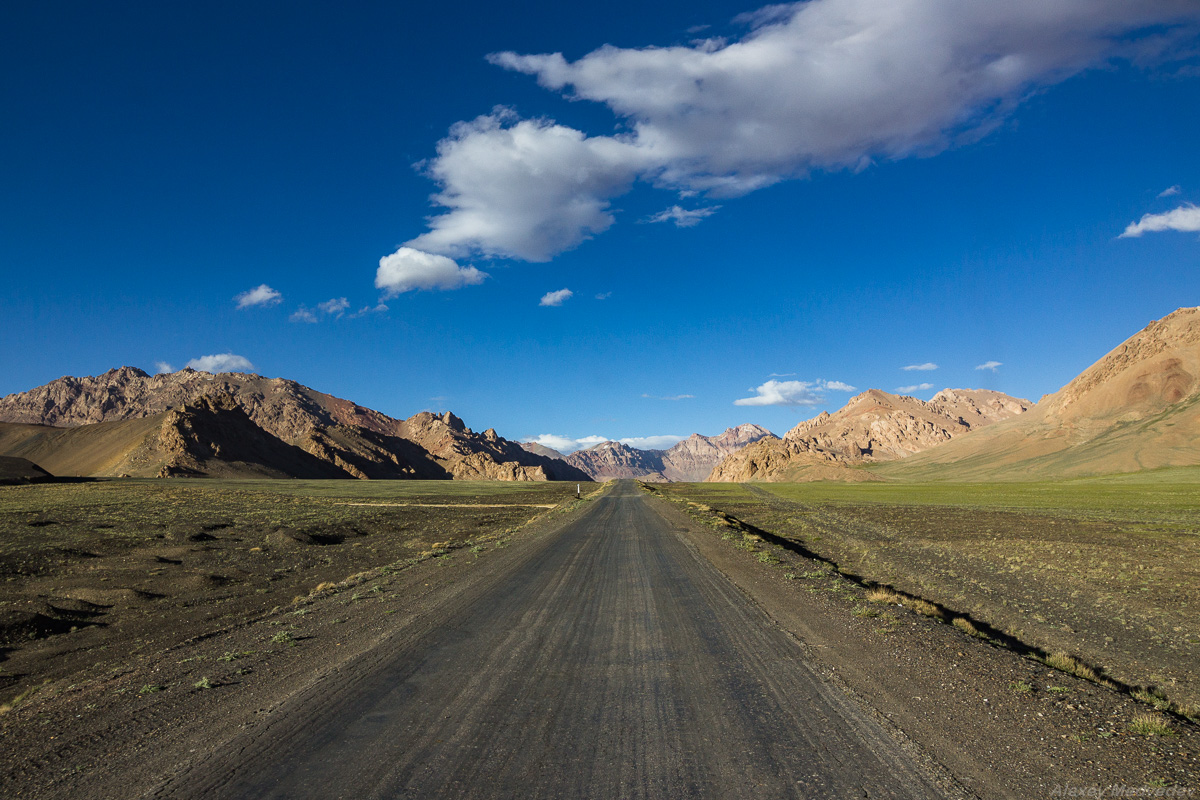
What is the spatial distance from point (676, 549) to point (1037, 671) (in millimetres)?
14423

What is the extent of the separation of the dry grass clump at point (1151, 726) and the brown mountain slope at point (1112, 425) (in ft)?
504

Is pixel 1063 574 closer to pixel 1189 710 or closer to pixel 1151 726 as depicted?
pixel 1189 710

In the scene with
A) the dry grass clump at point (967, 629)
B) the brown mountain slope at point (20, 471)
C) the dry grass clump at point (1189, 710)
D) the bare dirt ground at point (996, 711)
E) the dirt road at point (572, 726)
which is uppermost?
the brown mountain slope at point (20, 471)

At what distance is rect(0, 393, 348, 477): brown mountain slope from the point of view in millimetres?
130375

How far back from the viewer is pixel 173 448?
132 m

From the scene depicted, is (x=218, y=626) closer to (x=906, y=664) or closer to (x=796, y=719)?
(x=796, y=719)

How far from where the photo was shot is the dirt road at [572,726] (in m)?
5.02

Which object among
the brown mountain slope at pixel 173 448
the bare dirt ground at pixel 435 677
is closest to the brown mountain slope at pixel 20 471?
the brown mountain slope at pixel 173 448

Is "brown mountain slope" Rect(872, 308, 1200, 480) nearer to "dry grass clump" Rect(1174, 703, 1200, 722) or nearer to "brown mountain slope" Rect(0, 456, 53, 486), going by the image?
"dry grass clump" Rect(1174, 703, 1200, 722)

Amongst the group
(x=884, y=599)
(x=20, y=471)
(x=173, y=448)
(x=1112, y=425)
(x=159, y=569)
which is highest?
(x=173, y=448)

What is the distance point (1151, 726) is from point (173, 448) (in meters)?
166

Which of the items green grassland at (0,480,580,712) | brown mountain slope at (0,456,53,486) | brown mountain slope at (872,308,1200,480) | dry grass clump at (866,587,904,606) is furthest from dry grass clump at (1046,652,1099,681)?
brown mountain slope at (872,308,1200,480)

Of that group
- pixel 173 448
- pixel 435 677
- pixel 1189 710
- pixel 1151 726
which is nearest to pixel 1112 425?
pixel 1189 710

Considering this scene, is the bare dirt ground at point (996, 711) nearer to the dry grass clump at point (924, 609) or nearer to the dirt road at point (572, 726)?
the dirt road at point (572, 726)
